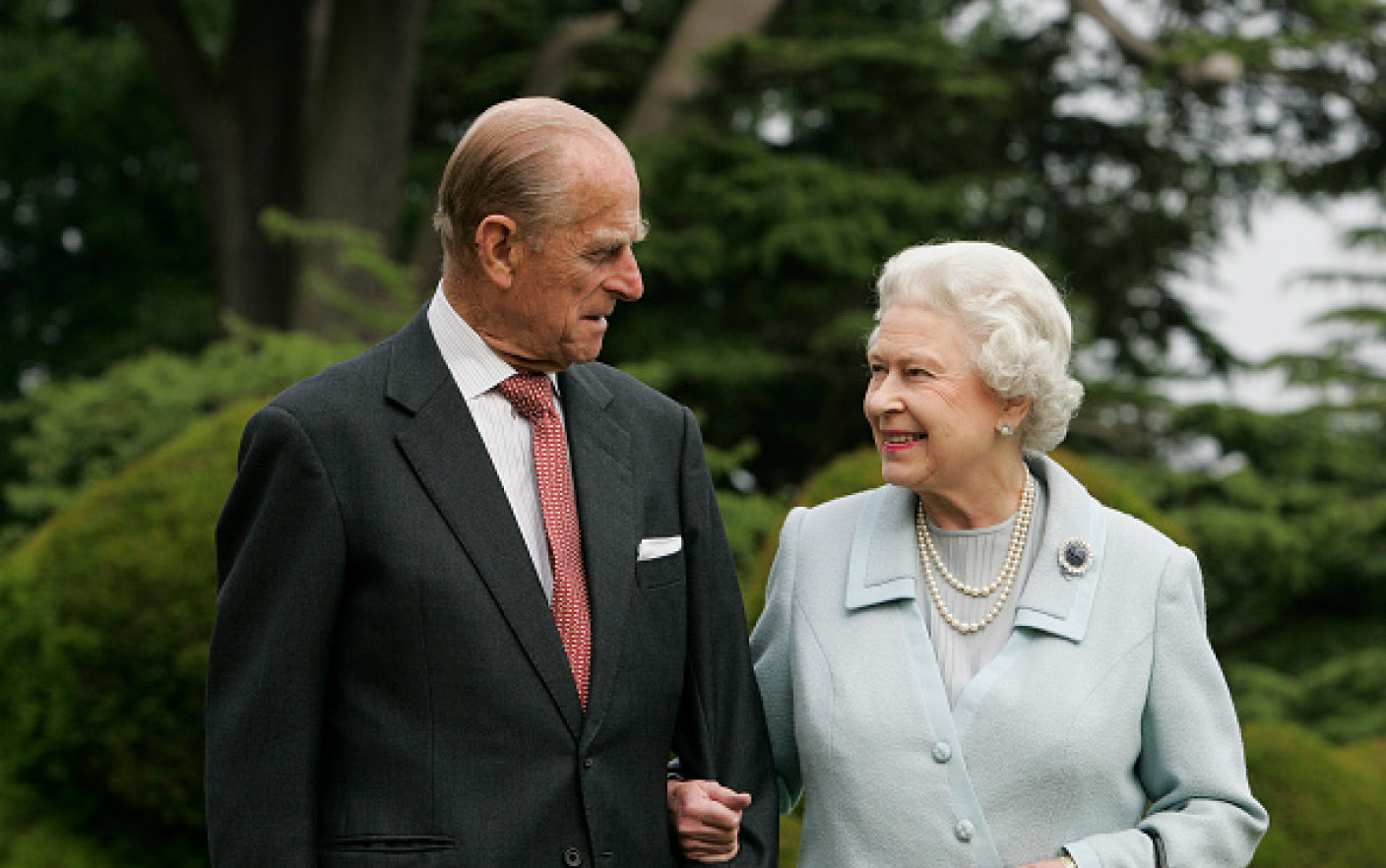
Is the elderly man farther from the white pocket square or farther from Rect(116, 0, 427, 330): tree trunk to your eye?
Rect(116, 0, 427, 330): tree trunk

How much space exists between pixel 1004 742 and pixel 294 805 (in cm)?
116

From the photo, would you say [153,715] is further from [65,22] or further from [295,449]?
[65,22]

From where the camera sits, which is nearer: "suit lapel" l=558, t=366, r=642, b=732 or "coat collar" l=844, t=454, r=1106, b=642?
"suit lapel" l=558, t=366, r=642, b=732

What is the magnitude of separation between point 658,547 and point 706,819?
0.46 m

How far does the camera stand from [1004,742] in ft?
9.17

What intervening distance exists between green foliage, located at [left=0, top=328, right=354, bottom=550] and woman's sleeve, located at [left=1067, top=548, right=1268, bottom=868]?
6143 millimetres

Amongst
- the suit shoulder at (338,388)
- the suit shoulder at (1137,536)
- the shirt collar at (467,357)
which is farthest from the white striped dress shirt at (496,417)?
the suit shoulder at (1137,536)

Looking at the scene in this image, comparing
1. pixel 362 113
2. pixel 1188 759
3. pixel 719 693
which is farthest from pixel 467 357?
pixel 362 113

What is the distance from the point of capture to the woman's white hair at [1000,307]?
9.31 feet

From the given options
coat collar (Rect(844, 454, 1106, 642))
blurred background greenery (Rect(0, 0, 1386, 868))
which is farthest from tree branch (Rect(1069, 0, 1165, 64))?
coat collar (Rect(844, 454, 1106, 642))

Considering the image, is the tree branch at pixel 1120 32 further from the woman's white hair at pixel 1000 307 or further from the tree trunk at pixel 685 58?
the woman's white hair at pixel 1000 307

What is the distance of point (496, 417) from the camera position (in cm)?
275

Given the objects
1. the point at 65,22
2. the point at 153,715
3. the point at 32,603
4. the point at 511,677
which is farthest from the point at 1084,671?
the point at 65,22

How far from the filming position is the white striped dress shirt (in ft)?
8.91
